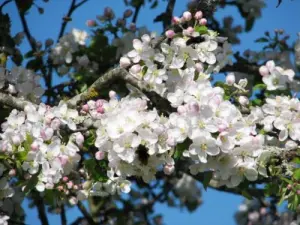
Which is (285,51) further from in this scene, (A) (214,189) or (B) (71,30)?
(B) (71,30)

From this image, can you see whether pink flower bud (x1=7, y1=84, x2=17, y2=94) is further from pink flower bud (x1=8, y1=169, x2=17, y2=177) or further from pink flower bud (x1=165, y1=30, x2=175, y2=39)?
pink flower bud (x1=165, y1=30, x2=175, y2=39)

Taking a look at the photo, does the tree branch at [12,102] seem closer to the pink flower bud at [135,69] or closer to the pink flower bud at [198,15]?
the pink flower bud at [135,69]

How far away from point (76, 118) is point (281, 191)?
3.57ft

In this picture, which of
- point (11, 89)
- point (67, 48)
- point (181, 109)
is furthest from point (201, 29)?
point (67, 48)

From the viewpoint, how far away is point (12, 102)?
3.71 meters

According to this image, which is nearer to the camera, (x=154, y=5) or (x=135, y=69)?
(x=135, y=69)

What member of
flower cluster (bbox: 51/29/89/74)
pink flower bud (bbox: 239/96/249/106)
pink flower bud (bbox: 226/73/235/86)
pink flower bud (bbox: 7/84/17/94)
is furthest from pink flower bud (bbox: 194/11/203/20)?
flower cluster (bbox: 51/29/89/74)

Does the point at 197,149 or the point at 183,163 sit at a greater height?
the point at 183,163

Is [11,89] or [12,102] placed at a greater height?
[11,89]

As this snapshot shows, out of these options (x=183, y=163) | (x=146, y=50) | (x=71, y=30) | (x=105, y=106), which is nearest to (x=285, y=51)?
(x=183, y=163)

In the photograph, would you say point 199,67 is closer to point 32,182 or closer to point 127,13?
point 32,182

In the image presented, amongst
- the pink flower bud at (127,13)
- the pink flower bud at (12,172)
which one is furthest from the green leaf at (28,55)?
the pink flower bud at (12,172)

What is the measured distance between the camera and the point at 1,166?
341 cm

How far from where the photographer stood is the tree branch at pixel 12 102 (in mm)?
3658
